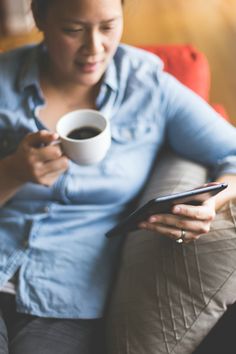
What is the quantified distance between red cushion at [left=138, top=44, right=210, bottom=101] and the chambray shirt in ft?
1.03

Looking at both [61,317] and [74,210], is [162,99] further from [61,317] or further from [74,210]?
[61,317]

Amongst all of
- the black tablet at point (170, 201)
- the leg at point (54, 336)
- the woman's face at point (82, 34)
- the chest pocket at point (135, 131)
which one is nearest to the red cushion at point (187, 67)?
the chest pocket at point (135, 131)

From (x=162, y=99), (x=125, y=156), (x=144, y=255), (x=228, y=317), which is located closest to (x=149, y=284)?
(x=144, y=255)

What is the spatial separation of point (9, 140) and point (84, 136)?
30 cm

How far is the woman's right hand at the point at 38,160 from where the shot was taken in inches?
38.3

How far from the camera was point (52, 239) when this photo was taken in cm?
118

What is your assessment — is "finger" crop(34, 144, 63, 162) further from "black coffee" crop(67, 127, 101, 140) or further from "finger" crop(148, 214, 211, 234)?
"finger" crop(148, 214, 211, 234)

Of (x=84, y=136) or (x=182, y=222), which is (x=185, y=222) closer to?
(x=182, y=222)

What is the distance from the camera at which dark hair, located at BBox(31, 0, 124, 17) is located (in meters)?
1.06

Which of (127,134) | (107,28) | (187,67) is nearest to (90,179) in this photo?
(127,134)

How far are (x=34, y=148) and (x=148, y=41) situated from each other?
8.25ft

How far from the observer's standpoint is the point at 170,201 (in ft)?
2.93

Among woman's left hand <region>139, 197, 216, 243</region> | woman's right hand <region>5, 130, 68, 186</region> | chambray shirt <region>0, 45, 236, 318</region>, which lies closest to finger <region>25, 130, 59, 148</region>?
woman's right hand <region>5, 130, 68, 186</region>

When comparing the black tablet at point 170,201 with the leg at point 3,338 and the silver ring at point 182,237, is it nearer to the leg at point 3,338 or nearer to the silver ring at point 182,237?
the silver ring at point 182,237
